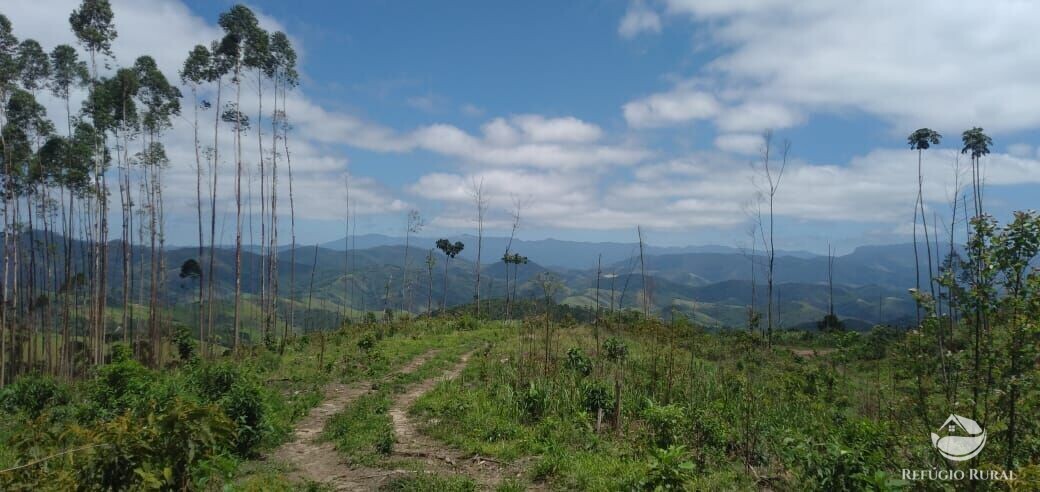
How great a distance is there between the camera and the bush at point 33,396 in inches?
559

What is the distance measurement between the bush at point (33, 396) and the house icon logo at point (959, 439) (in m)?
19.9

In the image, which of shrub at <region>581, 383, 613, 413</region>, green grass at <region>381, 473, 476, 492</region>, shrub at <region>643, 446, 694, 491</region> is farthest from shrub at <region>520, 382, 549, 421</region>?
shrub at <region>643, 446, 694, 491</region>

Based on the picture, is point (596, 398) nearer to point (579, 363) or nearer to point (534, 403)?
point (534, 403)

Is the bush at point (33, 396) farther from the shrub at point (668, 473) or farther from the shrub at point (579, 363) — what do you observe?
the shrub at point (668, 473)

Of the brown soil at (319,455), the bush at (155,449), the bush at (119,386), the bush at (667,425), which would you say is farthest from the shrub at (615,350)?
the bush at (119,386)

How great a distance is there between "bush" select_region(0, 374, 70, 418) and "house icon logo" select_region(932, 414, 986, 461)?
65.2 ft

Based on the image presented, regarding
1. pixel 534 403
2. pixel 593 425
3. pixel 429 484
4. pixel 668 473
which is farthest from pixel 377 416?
pixel 668 473

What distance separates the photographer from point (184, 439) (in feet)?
15.0

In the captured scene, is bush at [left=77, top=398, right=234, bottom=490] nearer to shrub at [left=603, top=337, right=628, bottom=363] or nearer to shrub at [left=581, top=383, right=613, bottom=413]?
shrub at [left=581, top=383, right=613, bottom=413]

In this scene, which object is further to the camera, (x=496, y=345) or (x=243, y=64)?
(x=243, y=64)

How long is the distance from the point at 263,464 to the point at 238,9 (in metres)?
25.9

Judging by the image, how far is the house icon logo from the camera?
196 inches

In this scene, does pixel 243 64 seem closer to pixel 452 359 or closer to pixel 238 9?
pixel 238 9

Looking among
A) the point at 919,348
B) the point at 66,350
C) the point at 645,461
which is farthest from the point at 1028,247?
the point at 66,350
